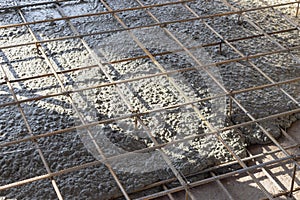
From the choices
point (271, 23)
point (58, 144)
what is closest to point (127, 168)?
point (58, 144)

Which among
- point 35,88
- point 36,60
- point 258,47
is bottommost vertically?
point 258,47

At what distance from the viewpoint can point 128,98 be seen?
8.84 feet

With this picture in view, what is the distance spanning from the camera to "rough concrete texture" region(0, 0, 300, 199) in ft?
7.47

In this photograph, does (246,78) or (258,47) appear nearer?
(246,78)

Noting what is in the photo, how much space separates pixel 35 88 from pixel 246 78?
1180 millimetres

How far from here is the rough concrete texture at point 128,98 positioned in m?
2.28

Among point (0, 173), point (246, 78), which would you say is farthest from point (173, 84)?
point (0, 173)

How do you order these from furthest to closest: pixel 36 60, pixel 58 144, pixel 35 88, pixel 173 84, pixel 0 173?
1. pixel 36 60
2. pixel 35 88
3. pixel 173 84
4. pixel 58 144
5. pixel 0 173

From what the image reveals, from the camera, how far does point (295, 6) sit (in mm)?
3566

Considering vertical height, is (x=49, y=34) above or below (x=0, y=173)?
above

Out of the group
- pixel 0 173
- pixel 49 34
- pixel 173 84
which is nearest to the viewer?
pixel 0 173

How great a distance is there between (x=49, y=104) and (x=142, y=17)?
106 cm

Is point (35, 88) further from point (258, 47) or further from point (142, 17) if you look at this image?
point (258, 47)

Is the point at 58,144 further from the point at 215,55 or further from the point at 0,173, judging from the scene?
the point at 215,55
